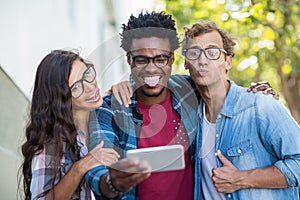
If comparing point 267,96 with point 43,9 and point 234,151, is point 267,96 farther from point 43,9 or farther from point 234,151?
point 43,9

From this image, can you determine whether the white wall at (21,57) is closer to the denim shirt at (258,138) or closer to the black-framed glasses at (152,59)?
the black-framed glasses at (152,59)

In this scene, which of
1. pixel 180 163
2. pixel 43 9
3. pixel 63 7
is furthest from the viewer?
pixel 63 7

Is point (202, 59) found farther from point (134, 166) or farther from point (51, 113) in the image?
point (134, 166)

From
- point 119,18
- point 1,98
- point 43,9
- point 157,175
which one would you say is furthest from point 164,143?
point 119,18

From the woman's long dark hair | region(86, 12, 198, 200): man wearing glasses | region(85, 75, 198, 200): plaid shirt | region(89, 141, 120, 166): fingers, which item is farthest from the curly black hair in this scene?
region(89, 141, 120, 166): fingers

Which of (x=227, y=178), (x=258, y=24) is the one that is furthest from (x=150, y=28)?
(x=258, y=24)

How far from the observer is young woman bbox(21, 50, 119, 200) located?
261 centimetres

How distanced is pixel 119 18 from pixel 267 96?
9797 millimetres

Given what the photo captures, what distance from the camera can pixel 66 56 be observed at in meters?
2.79

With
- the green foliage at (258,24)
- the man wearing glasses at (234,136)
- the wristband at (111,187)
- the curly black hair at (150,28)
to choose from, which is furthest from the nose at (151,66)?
the green foliage at (258,24)

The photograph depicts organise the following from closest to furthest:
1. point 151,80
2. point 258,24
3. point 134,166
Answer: point 134,166
point 151,80
point 258,24

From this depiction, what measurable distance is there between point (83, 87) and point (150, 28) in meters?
0.46

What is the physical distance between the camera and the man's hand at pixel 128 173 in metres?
2.09

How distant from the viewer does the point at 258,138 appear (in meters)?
2.90
